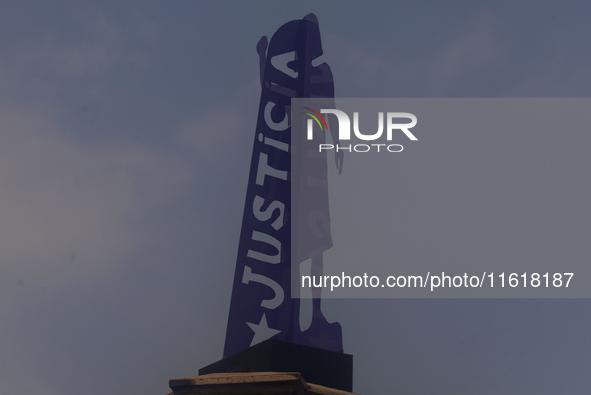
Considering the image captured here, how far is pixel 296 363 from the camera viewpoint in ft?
28.2

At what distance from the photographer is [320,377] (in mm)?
8773

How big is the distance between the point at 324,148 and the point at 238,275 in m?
2.55

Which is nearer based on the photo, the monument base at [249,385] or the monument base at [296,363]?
the monument base at [249,385]

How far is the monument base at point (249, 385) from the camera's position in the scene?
698cm

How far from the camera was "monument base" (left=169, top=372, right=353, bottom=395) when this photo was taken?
22.9 feet

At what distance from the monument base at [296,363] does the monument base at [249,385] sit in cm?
96

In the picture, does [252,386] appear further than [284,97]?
No

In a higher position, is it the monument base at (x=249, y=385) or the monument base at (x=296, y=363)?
the monument base at (x=296, y=363)

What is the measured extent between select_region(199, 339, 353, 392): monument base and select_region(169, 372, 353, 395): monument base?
3.15ft

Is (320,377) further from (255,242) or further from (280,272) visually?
(255,242)

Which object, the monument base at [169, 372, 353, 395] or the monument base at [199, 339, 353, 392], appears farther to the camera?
the monument base at [199, 339, 353, 392]

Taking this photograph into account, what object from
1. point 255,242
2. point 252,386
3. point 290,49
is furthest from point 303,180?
point 252,386

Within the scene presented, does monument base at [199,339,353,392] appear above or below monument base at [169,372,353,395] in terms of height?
above

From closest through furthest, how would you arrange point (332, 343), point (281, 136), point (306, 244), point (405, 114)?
point (332, 343) < point (306, 244) < point (281, 136) < point (405, 114)
